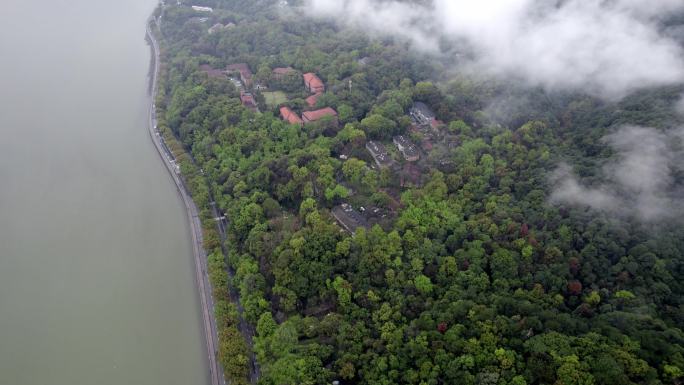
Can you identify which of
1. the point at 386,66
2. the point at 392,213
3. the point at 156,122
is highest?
the point at 386,66

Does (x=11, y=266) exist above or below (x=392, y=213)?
below

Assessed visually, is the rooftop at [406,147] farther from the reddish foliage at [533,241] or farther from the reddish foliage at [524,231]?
the reddish foliage at [533,241]

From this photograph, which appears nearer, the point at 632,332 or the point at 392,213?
the point at 632,332

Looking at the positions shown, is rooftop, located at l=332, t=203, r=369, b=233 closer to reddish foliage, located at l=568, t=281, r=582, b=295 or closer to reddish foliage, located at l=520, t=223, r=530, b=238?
reddish foliage, located at l=520, t=223, r=530, b=238

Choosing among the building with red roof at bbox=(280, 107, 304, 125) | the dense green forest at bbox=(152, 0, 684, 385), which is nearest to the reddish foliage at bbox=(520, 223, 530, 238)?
the dense green forest at bbox=(152, 0, 684, 385)

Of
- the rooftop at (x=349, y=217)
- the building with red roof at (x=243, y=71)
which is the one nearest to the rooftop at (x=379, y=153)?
the rooftop at (x=349, y=217)

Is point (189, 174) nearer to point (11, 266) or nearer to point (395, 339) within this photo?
point (11, 266)

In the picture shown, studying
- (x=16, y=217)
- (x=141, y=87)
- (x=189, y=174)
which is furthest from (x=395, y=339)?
(x=141, y=87)
